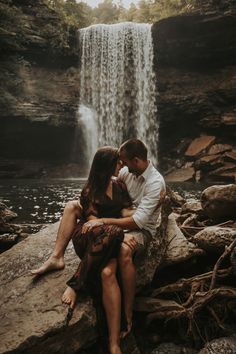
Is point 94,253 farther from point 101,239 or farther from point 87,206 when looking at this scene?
point 87,206

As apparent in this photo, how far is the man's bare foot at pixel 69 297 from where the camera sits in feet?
10.5

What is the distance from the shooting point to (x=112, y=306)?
3.11 metres

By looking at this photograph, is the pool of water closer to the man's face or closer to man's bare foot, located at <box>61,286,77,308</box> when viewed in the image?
the man's face

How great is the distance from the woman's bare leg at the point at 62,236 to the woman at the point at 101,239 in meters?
0.08

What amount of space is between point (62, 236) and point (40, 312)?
0.80 m

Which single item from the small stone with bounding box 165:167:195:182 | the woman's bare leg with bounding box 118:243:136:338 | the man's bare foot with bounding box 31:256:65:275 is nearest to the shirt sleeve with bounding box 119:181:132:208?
the woman's bare leg with bounding box 118:243:136:338

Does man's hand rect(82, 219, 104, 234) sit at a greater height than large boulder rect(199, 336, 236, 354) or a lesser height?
greater

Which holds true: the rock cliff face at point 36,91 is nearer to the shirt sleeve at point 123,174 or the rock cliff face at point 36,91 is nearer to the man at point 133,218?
the shirt sleeve at point 123,174

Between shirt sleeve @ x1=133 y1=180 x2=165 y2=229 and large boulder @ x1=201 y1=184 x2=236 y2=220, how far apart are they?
179 cm

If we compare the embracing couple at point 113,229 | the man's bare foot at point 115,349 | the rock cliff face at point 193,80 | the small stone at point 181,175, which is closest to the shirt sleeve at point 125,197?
the embracing couple at point 113,229

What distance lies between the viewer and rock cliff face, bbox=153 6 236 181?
22.1 metres

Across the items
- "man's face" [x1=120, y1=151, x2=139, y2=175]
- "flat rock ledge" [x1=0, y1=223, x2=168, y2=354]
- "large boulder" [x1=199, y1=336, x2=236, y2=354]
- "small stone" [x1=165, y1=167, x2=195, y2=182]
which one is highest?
"man's face" [x1=120, y1=151, x2=139, y2=175]

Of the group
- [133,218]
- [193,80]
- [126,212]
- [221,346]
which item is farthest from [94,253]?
[193,80]

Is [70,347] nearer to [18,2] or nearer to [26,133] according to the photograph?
[26,133]
